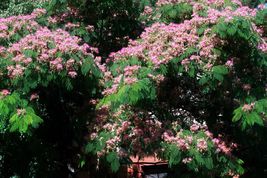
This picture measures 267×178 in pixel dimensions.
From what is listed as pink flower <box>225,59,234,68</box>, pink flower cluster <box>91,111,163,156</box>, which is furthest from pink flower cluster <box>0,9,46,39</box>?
pink flower <box>225,59,234,68</box>

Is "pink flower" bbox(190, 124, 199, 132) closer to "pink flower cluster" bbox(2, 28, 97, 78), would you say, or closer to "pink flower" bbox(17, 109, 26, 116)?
"pink flower cluster" bbox(2, 28, 97, 78)

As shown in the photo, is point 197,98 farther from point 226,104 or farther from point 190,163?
point 190,163

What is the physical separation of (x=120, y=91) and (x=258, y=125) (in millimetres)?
2176

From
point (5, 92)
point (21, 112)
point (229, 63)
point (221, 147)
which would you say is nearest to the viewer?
point (21, 112)

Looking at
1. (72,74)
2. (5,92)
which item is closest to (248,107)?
(72,74)

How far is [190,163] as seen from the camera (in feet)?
23.1

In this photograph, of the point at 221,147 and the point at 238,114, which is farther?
the point at 221,147

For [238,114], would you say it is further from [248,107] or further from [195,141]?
[195,141]

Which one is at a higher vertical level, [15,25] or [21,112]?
[15,25]

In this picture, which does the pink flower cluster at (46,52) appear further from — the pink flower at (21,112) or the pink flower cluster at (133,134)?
the pink flower cluster at (133,134)

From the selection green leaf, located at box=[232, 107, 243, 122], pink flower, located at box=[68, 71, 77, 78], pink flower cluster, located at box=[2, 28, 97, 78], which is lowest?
green leaf, located at box=[232, 107, 243, 122]

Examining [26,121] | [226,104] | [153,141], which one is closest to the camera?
[26,121]

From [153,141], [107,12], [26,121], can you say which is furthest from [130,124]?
[107,12]

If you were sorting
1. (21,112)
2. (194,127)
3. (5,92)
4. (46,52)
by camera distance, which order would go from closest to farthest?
(21,112) → (5,92) → (46,52) → (194,127)
